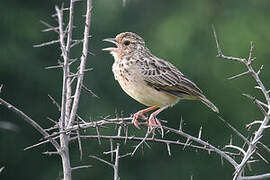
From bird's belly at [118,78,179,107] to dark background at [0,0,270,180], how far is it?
26.8ft

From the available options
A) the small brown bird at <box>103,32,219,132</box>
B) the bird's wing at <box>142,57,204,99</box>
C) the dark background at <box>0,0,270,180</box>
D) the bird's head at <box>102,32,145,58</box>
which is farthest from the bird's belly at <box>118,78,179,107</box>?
the dark background at <box>0,0,270,180</box>

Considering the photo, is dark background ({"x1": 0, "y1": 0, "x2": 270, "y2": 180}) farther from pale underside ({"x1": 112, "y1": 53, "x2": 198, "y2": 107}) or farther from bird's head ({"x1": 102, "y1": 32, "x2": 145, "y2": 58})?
pale underside ({"x1": 112, "y1": 53, "x2": 198, "y2": 107})

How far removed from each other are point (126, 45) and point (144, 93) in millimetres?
878

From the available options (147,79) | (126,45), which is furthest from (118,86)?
(147,79)

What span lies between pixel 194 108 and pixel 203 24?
2.66 meters

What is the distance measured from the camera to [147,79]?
6.64 meters

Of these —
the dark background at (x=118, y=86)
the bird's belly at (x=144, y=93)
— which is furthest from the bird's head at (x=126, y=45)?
the dark background at (x=118, y=86)

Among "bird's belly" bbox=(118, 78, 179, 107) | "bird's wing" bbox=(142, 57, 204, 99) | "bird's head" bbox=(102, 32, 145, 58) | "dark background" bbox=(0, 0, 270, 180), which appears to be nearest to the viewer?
"bird's belly" bbox=(118, 78, 179, 107)

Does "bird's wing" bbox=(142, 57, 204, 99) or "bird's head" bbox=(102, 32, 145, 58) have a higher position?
"bird's head" bbox=(102, 32, 145, 58)

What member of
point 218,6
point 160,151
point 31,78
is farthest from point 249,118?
point 31,78

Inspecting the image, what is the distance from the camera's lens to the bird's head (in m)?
6.98

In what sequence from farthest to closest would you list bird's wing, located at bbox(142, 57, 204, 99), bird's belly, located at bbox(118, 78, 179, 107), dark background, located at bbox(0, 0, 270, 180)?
1. dark background, located at bbox(0, 0, 270, 180)
2. bird's wing, located at bbox(142, 57, 204, 99)
3. bird's belly, located at bbox(118, 78, 179, 107)

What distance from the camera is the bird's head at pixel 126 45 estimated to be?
6.98m

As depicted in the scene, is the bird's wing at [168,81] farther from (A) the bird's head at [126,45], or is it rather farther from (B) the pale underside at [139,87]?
(A) the bird's head at [126,45]
